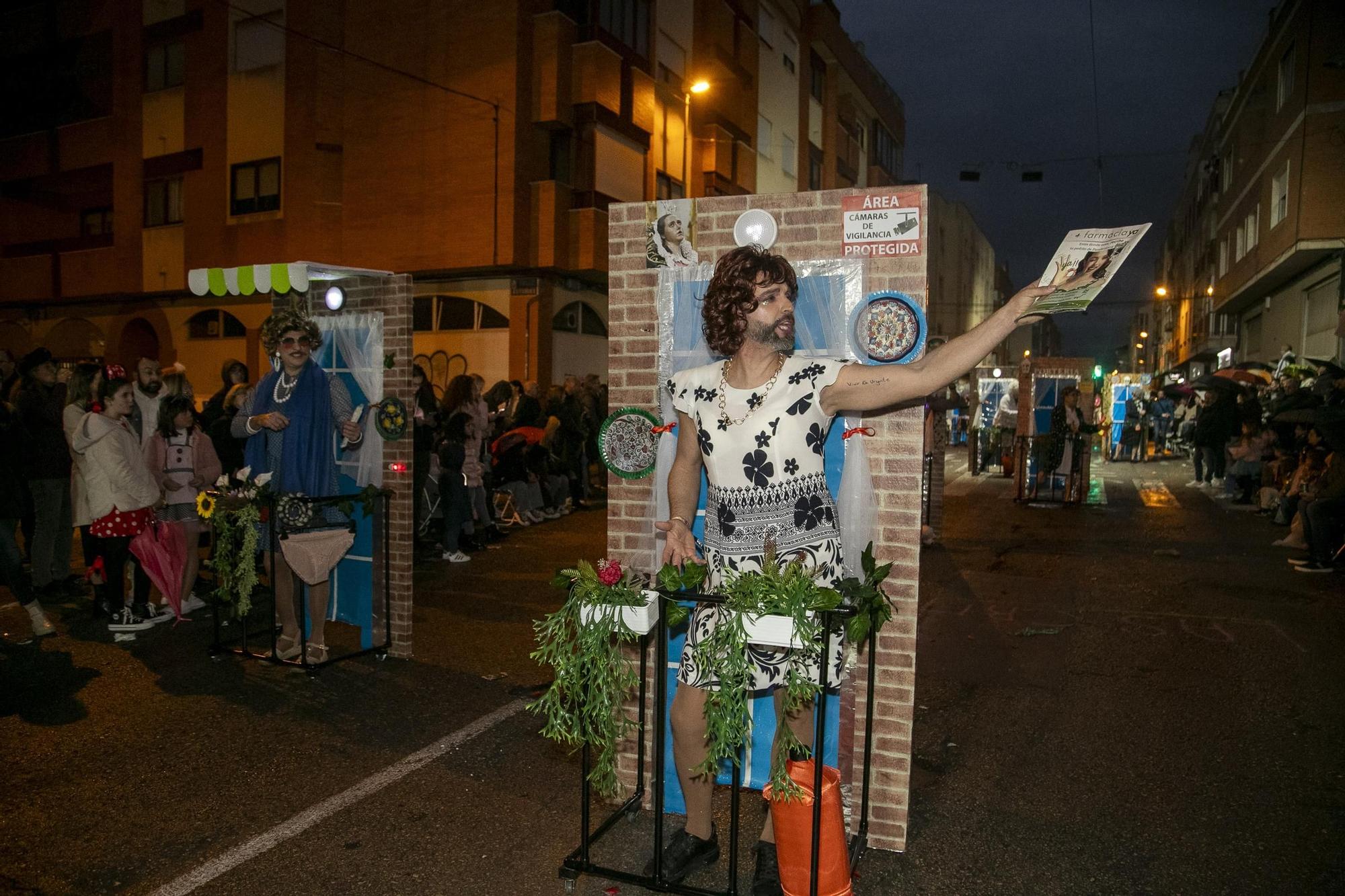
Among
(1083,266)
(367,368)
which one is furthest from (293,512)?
(1083,266)

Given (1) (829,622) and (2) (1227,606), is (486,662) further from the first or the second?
(2) (1227,606)

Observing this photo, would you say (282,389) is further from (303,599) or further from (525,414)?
(525,414)

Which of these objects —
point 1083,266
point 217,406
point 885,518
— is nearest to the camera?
point 1083,266

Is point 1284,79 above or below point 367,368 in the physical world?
above

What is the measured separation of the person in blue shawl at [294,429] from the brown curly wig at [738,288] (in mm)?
3559

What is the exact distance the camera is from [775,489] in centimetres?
324

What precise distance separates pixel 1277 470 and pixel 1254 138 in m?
20.3

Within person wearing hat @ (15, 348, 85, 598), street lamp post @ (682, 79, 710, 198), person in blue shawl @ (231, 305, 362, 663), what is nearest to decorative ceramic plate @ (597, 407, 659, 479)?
person in blue shawl @ (231, 305, 362, 663)

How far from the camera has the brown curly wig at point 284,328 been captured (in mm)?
5844

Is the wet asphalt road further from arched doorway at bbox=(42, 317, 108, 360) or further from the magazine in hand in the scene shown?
arched doorway at bbox=(42, 317, 108, 360)

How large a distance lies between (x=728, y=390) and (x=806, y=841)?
1.57 metres

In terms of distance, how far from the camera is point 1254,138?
29812 mm

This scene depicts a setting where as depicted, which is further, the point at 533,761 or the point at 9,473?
the point at 9,473

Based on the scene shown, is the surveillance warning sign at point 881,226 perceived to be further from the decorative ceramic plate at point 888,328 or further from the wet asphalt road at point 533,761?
the wet asphalt road at point 533,761
